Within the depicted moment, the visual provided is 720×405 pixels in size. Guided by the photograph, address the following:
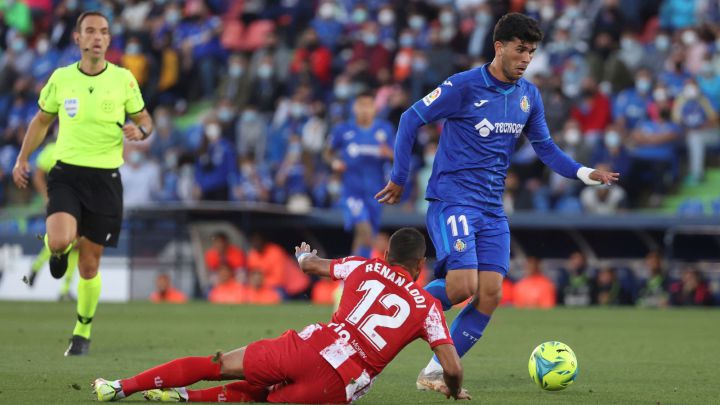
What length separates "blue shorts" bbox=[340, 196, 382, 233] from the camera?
1758cm

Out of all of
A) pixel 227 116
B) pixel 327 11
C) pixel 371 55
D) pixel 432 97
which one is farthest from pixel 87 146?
pixel 327 11

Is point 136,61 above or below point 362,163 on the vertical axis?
above

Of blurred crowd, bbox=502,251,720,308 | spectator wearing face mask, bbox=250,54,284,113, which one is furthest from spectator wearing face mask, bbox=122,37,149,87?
blurred crowd, bbox=502,251,720,308

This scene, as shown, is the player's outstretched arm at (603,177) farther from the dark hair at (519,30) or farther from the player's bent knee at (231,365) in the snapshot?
the player's bent knee at (231,365)

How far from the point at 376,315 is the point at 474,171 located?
1824 millimetres

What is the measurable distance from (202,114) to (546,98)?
8315 mm

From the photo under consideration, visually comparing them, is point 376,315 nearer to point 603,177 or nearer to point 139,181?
point 603,177

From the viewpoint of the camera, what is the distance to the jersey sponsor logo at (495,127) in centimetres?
851

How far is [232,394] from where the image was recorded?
285 inches

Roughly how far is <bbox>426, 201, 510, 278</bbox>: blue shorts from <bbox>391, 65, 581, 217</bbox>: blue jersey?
0.07m

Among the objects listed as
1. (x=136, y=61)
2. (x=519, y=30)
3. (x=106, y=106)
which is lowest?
(x=106, y=106)

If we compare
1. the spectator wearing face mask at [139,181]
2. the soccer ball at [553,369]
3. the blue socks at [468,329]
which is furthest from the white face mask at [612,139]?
the blue socks at [468,329]

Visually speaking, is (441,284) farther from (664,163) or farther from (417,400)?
(664,163)

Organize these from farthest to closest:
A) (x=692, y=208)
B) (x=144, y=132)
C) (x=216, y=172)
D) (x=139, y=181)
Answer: (x=139, y=181), (x=216, y=172), (x=692, y=208), (x=144, y=132)
